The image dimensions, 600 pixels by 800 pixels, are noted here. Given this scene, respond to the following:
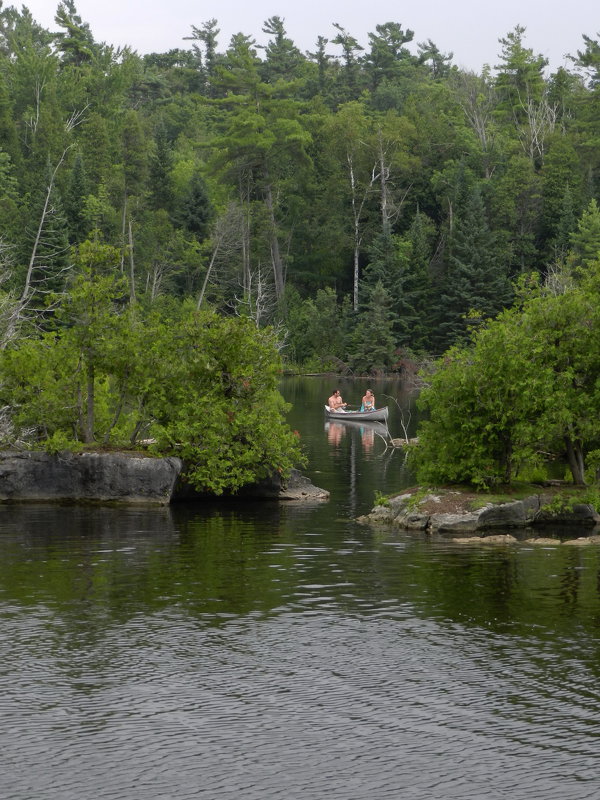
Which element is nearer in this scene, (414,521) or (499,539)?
(499,539)

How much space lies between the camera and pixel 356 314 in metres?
99.8

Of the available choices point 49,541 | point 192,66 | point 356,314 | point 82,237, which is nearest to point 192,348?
point 49,541

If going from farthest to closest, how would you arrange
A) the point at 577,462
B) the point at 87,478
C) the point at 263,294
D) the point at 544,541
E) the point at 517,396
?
the point at 263,294, the point at 87,478, the point at 577,462, the point at 517,396, the point at 544,541

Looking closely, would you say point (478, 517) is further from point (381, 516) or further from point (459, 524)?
point (381, 516)

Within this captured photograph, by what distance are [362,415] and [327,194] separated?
164 feet

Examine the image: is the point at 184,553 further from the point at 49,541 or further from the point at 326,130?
the point at 326,130

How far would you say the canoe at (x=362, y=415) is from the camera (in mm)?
58713

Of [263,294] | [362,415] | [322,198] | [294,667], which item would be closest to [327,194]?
[322,198]

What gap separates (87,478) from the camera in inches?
1275

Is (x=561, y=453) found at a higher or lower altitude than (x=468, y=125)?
lower

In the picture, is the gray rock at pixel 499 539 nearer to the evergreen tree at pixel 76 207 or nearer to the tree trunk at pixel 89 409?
the tree trunk at pixel 89 409

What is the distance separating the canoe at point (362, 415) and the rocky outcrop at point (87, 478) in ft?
88.7

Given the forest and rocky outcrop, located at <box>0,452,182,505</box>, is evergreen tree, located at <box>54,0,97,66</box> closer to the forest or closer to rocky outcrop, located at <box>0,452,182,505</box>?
the forest

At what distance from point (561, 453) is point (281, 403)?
8822 mm
